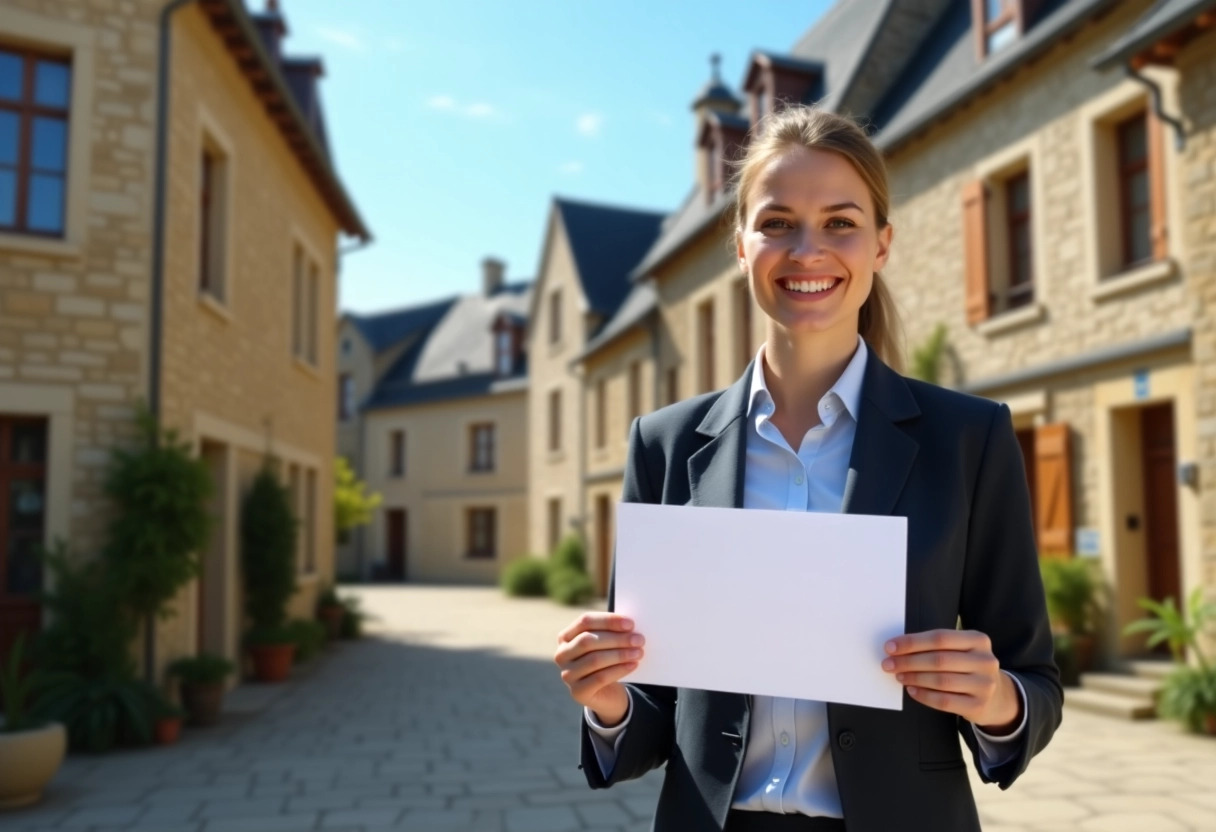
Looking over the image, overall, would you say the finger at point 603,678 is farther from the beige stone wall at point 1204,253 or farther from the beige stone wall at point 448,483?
the beige stone wall at point 448,483

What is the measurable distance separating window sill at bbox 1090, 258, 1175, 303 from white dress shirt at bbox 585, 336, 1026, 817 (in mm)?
8657

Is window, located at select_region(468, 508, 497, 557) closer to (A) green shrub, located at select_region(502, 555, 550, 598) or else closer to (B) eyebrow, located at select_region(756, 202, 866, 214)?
(A) green shrub, located at select_region(502, 555, 550, 598)

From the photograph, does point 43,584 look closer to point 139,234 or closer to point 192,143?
point 139,234

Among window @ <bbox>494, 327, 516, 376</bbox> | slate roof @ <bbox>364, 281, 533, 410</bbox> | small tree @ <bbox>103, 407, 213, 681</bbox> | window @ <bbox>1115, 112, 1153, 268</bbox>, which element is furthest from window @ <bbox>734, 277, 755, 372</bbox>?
window @ <bbox>494, 327, 516, 376</bbox>

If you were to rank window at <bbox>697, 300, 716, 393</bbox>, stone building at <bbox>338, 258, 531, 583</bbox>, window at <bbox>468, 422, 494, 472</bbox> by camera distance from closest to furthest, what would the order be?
window at <bbox>697, 300, 716, 393</bbox> < stone building at <bbox>338, 258, 531, 583</bbox> < window at <bbox>468, 422, 494, 472</bbox>

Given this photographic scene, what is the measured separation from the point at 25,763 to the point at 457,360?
31.1 metres

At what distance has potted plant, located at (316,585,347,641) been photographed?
54.1ft

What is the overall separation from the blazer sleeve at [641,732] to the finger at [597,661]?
0.11 meters

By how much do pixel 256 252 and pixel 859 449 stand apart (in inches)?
478

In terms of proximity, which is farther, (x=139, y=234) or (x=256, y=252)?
(x=256, y=252)

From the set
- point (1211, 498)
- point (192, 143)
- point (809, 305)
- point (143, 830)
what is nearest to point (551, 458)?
point (192, 143)

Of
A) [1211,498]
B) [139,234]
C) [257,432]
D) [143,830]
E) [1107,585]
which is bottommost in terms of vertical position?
[143,830]

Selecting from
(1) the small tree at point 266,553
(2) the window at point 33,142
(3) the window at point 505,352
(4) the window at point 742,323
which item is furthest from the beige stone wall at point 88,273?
(3) the window at point 505,352

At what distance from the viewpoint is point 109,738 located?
8055 mm
